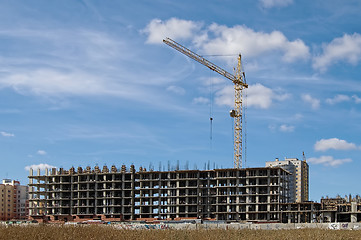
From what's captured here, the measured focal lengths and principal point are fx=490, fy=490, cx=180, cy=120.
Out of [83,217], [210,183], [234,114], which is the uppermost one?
[234,114]

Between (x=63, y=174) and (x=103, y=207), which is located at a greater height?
(x=63, y=174)

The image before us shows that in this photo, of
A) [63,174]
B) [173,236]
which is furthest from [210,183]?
[173,236]

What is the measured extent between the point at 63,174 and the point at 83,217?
16.8m

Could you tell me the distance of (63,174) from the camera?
167 metres

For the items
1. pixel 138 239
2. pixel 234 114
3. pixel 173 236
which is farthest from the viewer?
pixel 234 114

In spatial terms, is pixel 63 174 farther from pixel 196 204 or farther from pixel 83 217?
pixel 196 204

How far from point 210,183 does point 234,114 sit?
110 feet

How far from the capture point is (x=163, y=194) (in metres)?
155

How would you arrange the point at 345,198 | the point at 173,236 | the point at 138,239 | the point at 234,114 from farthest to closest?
the point at 234,114
the point at 345,198
the point at 173,236
the point at 138,239

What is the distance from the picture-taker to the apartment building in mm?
145750

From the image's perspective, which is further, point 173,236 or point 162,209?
point 162,209

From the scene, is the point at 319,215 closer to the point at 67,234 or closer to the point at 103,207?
the point at 103,207

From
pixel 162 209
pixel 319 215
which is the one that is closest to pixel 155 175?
pixel 162 209

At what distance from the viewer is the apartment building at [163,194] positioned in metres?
146
